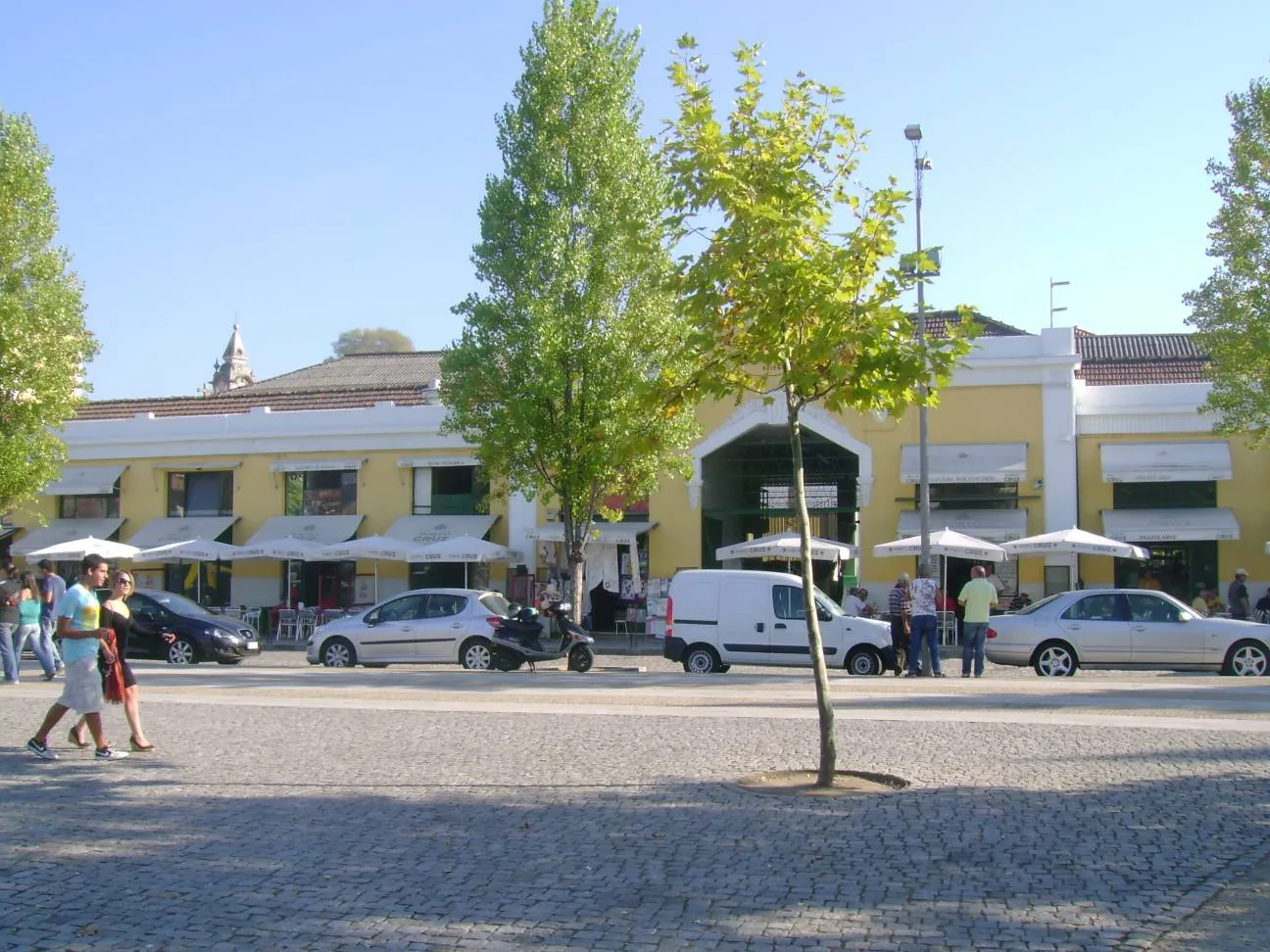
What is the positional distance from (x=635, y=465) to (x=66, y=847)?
1939cm

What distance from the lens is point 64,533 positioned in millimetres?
37469

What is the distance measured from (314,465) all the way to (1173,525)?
22.9 metres

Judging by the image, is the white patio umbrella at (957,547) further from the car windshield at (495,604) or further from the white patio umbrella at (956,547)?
the car windshield at (495,604)

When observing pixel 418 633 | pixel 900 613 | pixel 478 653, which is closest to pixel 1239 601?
pixel 900 613

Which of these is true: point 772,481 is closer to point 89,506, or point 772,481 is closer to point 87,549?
point 87,549

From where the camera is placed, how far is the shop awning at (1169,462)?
96.7 feet

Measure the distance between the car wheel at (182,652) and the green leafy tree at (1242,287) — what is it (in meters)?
21.1

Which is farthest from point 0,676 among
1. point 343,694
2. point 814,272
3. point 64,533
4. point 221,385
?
point 221,385

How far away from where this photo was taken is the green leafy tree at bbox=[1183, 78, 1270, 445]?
24.2 meters

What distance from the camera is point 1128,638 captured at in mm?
19812

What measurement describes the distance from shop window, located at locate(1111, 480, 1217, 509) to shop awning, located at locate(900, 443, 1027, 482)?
2405 mm

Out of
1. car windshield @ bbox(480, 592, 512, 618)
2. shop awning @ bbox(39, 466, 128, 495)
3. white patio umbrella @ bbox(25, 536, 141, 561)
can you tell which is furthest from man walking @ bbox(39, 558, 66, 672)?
shop awning @ bbox(39, 466, 128, 495)

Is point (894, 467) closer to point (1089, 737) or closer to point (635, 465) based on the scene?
point (635, 465)

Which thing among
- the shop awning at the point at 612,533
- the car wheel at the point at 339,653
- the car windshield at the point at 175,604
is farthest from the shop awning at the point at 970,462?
the car windshield at the point at 175,604
